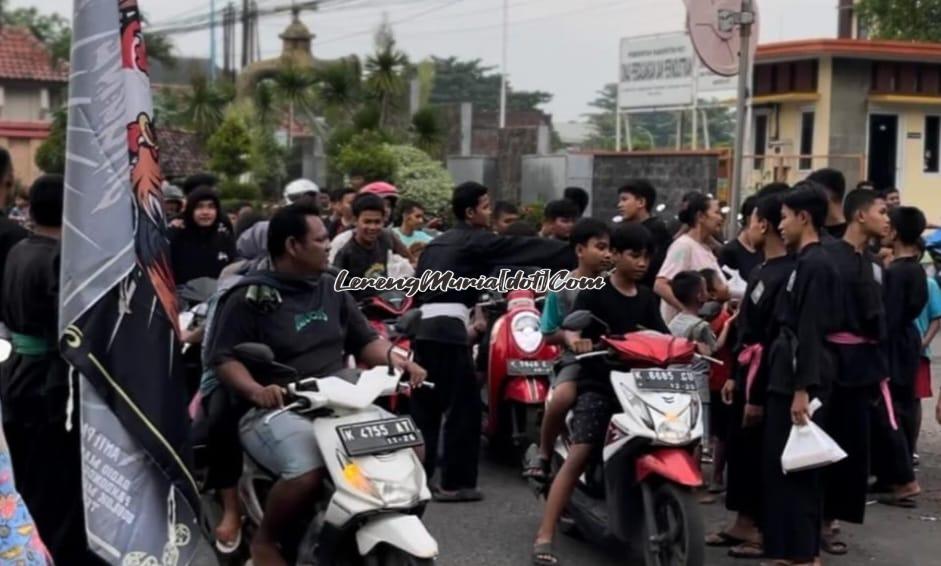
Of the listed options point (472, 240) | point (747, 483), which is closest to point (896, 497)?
point (747, 483)

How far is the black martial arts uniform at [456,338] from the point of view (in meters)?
7.60

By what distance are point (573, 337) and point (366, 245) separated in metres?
2.26

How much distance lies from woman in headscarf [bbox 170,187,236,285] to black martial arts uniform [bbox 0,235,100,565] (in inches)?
135

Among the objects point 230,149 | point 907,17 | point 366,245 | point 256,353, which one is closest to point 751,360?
point 256,353

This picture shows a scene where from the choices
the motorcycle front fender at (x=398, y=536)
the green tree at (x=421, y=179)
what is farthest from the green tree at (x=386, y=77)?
the motorcycle front fender at (x=398, y=536)

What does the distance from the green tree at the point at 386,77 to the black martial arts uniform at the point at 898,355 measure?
62.0 ft

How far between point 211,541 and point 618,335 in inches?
83.3

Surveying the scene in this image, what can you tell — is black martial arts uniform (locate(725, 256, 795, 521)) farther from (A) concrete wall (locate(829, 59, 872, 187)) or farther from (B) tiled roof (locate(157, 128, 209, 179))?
(B) tiled roof (locate(157, 128, 209, 179))

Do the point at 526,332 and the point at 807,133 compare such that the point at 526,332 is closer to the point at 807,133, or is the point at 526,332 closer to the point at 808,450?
the point at 808,450

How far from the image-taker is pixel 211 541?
629 centimetres

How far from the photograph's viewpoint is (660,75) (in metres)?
24.7

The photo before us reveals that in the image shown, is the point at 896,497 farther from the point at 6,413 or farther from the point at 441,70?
the point at 441,70

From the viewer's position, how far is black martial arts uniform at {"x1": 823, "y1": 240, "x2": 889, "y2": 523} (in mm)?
6828

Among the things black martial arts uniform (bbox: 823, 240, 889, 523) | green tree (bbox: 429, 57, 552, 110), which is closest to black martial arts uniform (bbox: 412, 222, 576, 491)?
black martial arts uniform (bbox: 823, 240, 889, 523)
